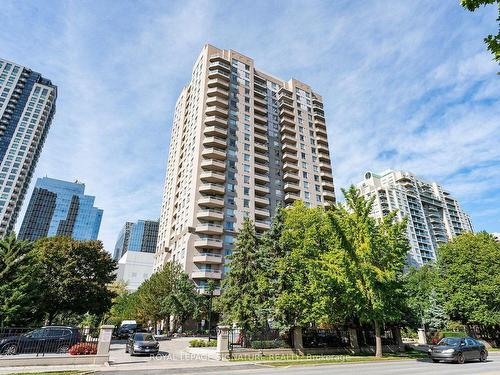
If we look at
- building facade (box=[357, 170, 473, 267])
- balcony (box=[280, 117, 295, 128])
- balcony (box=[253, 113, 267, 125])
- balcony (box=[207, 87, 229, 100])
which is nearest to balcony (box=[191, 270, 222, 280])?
balcony (box=[253, 113, 267, 125])

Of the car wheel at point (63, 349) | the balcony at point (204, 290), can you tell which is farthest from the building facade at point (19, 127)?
the car wheel at point (63, 349)

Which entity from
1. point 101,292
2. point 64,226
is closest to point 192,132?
point 101,292

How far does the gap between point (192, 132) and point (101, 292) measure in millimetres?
40664

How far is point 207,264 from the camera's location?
172 ft

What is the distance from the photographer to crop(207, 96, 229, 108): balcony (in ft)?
214

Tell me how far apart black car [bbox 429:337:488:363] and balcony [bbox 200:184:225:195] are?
1681 inches

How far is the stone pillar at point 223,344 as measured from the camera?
20.9m

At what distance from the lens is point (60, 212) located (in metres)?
166

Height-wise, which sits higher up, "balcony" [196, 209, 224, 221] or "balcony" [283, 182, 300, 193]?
"balcony" [283, 182, 300, 193]

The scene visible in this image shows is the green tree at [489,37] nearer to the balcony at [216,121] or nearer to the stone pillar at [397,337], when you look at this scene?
the stone pillar at [397,337]

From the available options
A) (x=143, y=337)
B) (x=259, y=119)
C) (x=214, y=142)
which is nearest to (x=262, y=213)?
(x=214, y=142)

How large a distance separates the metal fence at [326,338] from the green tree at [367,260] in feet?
13.7

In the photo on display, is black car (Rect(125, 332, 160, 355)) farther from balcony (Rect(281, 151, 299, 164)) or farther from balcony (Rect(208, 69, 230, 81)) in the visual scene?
balcony (Rect(208, 69, 230, 81))

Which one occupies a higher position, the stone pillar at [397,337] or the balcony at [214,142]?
the balcony at [214,142]
